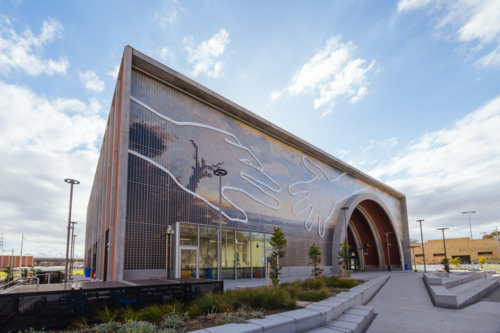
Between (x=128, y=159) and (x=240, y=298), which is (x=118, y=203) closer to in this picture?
(x=128, y=159)

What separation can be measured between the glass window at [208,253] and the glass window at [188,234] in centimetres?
50

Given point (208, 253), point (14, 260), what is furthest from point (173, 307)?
point (14, 260)

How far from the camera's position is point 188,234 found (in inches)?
755

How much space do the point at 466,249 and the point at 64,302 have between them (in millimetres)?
96618

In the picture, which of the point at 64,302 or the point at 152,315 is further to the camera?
the point at 152,315

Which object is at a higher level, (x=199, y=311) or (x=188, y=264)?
(x=199, y=311)

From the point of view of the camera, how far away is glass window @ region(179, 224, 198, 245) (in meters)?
18.8

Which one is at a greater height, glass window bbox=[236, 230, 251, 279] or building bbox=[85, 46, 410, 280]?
building bbox=[85, 46, 410, 280]

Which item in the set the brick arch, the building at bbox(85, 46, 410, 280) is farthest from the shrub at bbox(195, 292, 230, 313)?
the brick arch

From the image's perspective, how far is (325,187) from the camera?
36594 mm

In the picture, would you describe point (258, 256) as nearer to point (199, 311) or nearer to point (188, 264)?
point (188, 264)

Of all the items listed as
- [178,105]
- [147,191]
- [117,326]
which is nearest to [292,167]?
[178,105]

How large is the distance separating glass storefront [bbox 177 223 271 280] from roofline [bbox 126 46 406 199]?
9.52 m

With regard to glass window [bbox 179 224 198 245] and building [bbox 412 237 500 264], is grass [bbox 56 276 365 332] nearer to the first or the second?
glass window [bbox 179 224 198 245]
